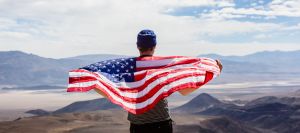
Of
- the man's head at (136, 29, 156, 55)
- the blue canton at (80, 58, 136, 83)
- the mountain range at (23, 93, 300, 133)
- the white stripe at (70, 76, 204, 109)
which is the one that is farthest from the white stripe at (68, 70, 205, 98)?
the mountain range at (23, 93, 300, 133)

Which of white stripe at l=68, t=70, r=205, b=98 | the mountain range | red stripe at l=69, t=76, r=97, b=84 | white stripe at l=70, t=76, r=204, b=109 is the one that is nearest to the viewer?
white stripe at l=70, t=76, r=204, b=109

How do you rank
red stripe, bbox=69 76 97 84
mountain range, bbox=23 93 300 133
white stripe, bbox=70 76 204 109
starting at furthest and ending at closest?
mountain range, bbox=23 93 300 133 < red stripe, bbox=69 76 97 84 < white stripe, bbox=70 76 204 109

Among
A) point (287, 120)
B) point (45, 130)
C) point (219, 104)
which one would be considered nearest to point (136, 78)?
point (45, 130)

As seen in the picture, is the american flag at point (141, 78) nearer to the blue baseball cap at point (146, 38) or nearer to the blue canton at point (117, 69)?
the blue canton at point (117, 69)

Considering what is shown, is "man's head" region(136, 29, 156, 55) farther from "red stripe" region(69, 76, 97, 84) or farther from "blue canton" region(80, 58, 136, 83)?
"red stripe" region(69, 76, 97, 84)

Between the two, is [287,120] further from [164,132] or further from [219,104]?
[164,132]

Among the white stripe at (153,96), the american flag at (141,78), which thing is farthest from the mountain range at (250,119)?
the white stripe at (153,96)

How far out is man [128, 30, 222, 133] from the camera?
6.56 m

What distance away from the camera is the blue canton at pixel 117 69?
6.91 meters

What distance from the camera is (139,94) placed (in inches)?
263

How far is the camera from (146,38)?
22.0ft

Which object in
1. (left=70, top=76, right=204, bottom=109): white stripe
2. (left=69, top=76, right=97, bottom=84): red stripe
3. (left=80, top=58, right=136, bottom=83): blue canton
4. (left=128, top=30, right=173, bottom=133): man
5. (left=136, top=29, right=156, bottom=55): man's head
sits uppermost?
(left=136, top=29, right=156, bottom=55): man's head

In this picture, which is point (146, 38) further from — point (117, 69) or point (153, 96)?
point (153, 96)

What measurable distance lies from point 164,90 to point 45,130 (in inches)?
3248
